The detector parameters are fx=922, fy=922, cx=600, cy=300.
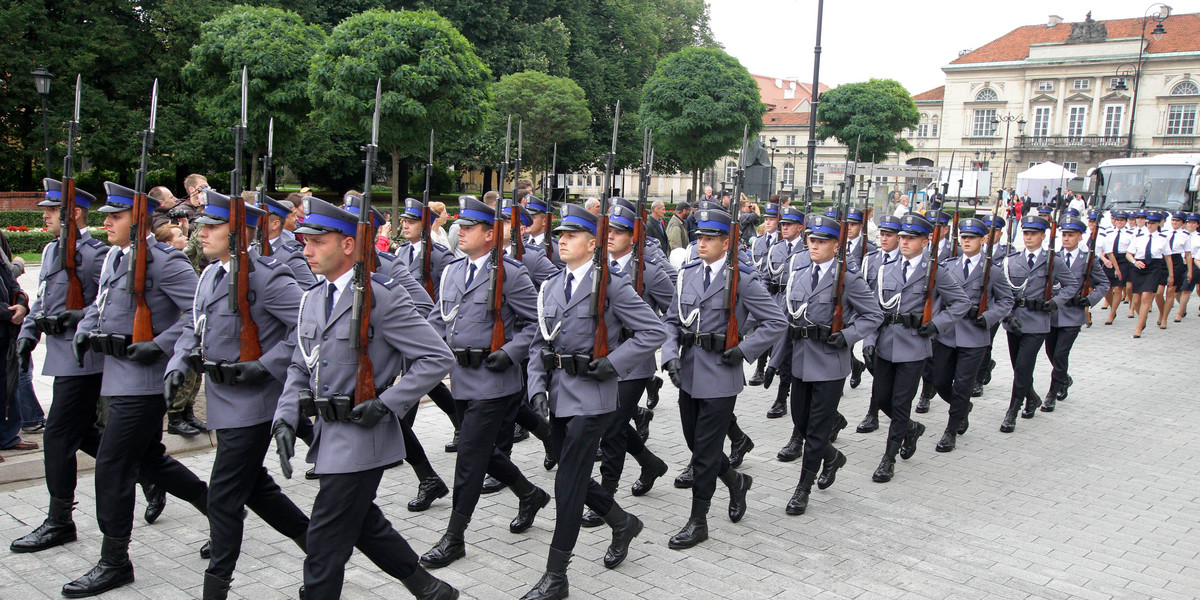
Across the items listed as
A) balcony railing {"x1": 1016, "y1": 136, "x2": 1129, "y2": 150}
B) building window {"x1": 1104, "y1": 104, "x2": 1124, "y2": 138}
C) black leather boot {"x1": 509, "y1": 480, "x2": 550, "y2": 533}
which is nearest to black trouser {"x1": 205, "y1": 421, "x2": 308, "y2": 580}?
black leather boot {"x1": 509, "y1": 480, "x2": 550, "y2": 533}

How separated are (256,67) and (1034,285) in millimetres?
25000

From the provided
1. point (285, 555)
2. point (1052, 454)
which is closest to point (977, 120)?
point (1052, 454)

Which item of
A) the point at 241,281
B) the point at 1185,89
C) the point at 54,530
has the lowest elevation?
the point at 54,530

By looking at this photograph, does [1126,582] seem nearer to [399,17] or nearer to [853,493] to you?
[853,493]

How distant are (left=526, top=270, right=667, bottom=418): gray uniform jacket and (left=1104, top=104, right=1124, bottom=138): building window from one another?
7821cm

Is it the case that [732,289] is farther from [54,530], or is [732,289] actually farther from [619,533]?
[54,530]

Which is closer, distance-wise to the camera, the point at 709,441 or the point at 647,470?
the point at 709,441

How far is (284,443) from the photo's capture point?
4.01 m

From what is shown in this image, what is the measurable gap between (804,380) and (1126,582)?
92.5 inches

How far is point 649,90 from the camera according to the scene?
140ft

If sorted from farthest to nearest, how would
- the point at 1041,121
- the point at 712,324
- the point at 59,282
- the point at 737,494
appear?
1. the point at 1041,121
2. the point at 737,494
3. the point at 712,324
4. the point at 59,282

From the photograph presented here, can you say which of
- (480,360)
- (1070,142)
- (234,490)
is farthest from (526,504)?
(1070,142)

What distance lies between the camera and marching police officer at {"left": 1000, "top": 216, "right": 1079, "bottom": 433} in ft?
30.8

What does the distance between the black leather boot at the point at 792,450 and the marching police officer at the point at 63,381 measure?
5292mm
